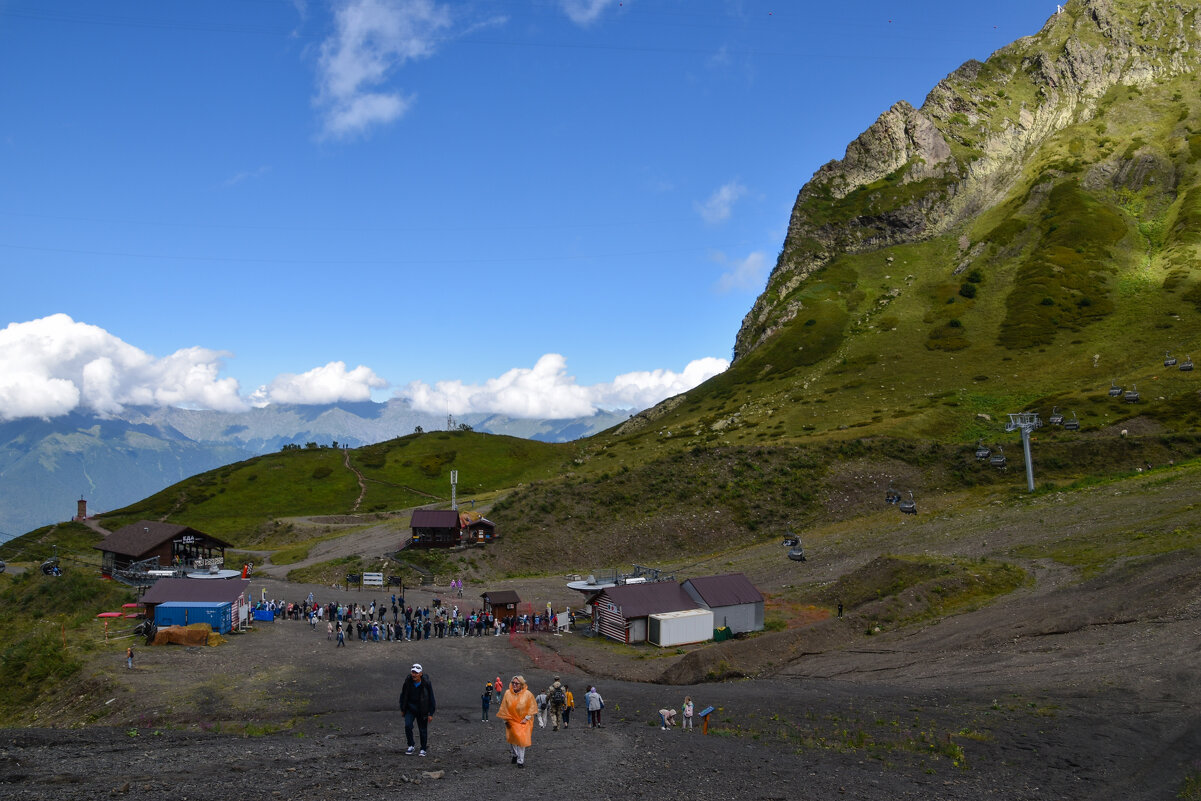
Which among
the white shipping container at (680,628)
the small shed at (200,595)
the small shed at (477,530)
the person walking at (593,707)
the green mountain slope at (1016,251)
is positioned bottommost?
the white shipping container at (680,628)

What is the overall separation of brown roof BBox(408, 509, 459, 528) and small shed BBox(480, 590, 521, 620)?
28452 mm

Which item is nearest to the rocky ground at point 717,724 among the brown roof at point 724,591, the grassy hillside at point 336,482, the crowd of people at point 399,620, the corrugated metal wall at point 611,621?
the corrugated metal wall at point 611,621

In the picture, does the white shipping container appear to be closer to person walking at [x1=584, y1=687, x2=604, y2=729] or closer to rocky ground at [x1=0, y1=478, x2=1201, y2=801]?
rocky ground at [x1=0, y1=478, x2=1201, y2=801]

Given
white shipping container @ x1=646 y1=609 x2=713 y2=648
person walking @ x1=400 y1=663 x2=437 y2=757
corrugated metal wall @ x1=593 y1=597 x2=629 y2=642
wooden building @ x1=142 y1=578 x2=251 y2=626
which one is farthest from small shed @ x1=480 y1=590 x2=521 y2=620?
person walking @ x1=400 y1=663 x2=437 y2=757

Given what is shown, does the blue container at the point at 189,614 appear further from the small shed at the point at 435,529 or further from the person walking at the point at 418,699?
the small shed at the point at 435,529

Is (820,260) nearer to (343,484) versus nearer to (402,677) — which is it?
(343,484)

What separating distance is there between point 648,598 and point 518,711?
104 ft

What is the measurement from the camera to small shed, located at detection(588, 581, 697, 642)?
4541 centimetres

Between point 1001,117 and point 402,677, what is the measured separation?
216849 millimetres

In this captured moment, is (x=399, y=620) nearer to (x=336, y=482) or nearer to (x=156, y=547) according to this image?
(x=156, y=547)

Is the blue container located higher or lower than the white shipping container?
higher

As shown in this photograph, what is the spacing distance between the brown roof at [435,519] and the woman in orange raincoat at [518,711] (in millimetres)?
62742

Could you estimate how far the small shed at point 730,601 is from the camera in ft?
149

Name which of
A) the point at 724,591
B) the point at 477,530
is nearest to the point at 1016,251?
the point at 477,530
